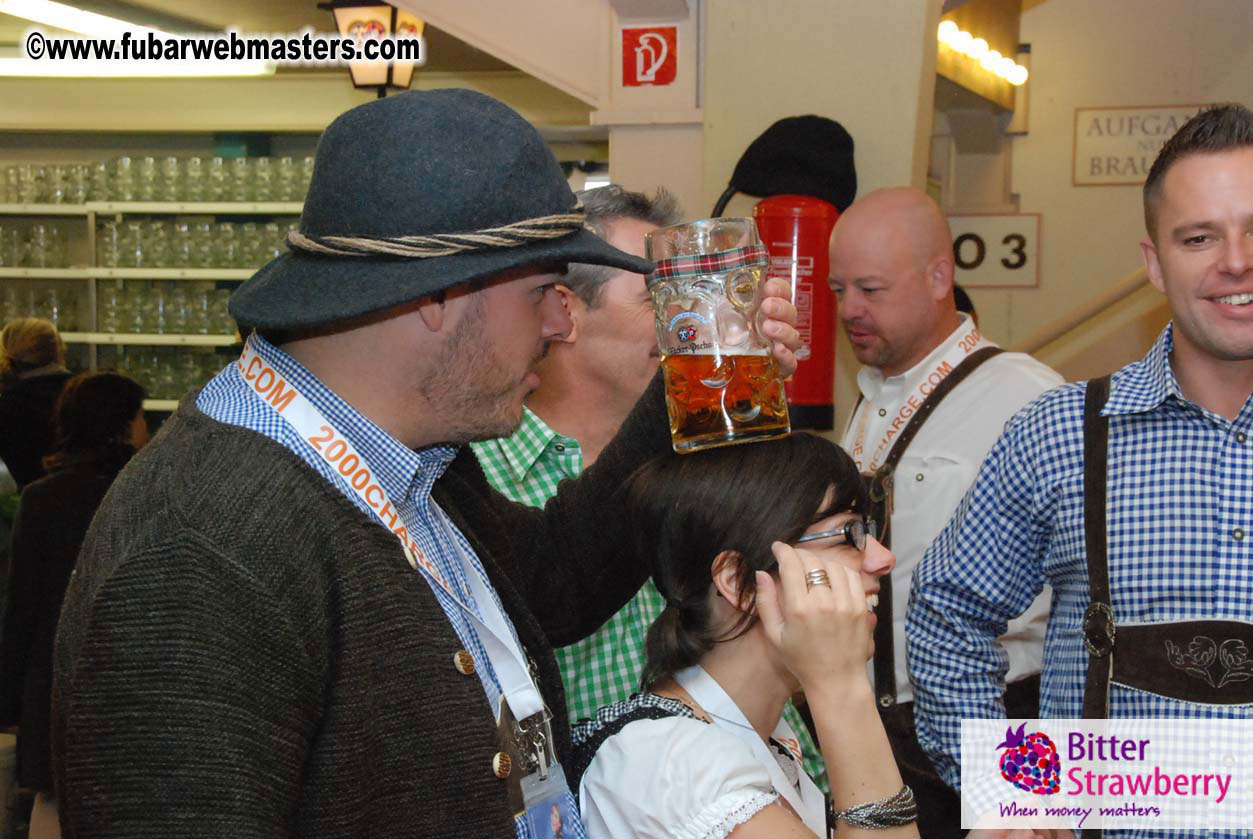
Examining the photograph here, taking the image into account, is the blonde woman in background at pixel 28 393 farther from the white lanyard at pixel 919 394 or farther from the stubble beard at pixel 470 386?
the stubble beard at pixel 470 386

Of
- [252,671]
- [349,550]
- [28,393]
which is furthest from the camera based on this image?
[28,393]

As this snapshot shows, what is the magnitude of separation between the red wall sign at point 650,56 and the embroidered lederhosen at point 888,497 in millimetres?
1830

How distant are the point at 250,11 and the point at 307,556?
253 inches

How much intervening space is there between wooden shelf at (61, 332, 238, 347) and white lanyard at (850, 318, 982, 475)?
453 cm

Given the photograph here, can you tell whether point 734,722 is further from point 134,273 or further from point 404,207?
point 134,273

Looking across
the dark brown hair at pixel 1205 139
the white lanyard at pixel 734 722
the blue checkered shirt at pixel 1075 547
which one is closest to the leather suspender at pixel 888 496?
the blue checkered shirt at pixel 1075 547

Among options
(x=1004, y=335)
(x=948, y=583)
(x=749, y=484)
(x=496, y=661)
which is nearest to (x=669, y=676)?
(x=749, y=484)

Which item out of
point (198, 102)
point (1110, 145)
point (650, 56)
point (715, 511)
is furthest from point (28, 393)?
point (1110, 145)

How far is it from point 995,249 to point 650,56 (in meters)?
3.03

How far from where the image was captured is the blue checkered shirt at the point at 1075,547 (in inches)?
69.3

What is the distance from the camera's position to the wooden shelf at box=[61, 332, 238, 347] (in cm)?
690

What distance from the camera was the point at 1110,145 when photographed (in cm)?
788

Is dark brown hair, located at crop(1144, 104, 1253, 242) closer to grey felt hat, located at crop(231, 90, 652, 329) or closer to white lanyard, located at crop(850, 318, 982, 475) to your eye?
grey felt hat, located at crop(231, 90, 652, 329)

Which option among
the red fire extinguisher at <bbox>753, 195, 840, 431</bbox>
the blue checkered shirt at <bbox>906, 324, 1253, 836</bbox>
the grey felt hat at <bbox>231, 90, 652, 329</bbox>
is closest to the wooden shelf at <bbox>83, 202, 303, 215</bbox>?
the red fire extinguisher at <bbox>753, 195, 840, 431</bbox>
